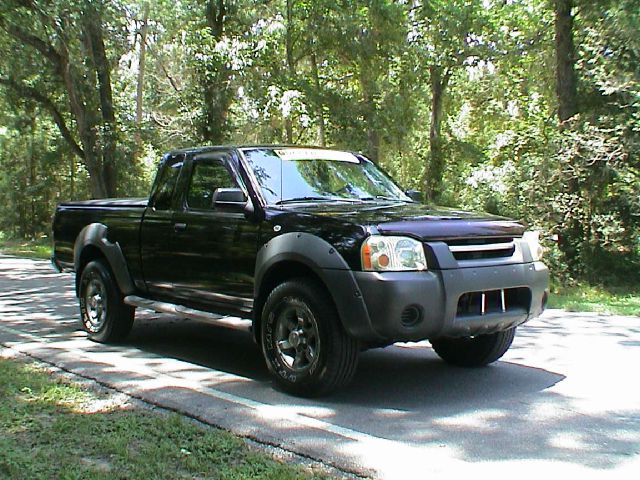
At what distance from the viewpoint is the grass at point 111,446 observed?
409 centimetres

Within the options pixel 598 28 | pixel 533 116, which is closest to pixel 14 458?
pixel 598 28

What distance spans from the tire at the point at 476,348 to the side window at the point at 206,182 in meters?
2.39

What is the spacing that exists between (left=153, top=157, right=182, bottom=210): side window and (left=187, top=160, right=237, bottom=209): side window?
290 millimetres

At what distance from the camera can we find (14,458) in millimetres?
4262

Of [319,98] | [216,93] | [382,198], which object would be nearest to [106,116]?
[216,93]

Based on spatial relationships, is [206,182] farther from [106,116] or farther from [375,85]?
[106,116]

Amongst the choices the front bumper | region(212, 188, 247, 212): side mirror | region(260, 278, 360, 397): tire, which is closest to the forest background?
the front bumper

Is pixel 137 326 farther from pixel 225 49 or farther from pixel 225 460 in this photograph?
pixel 225 49

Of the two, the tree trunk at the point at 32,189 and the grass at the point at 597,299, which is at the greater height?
the tree trunk at the point at 32,189

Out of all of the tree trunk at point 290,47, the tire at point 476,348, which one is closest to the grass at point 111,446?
the tire at point 476,348

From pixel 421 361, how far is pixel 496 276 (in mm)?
1821

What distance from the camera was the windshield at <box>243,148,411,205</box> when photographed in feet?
21.7

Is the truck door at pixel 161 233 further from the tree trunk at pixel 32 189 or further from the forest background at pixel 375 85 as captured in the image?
the tree trunk at pixel 32 189

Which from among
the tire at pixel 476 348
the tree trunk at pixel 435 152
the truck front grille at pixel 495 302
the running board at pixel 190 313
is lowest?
the tire at pixel 476 348
